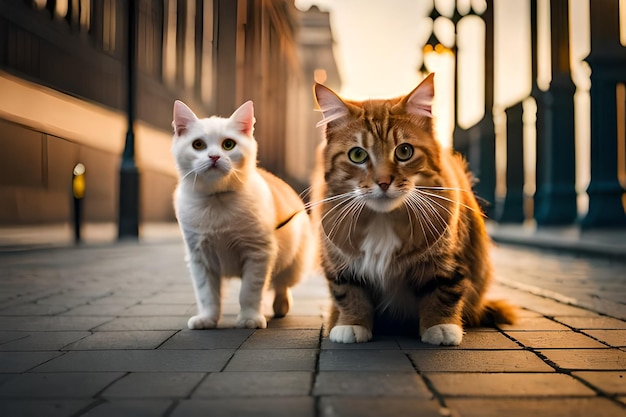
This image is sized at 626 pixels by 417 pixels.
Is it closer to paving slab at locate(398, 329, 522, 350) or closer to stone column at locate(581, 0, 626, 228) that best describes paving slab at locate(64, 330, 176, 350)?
paving slab at locate(398, 329, 522, 350)

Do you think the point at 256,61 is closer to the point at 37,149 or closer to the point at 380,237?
the point at 37,149

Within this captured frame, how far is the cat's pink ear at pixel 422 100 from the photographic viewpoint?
95.2 inches

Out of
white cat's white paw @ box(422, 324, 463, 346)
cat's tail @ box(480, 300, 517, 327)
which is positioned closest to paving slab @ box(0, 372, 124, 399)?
white cat's white paw @ box(422, 324, 463, 346)

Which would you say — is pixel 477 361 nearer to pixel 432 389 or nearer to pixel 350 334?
pixel 432 389

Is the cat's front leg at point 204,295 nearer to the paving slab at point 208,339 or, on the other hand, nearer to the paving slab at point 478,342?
the paving slab at point 208,339

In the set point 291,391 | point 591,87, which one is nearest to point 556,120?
point 591,87

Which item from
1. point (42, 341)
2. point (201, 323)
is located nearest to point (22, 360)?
point (42, 341)

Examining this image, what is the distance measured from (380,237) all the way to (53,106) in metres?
10.4

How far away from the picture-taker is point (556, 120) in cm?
1026

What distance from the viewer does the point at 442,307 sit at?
2443mm

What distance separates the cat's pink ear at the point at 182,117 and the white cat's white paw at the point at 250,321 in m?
0.84

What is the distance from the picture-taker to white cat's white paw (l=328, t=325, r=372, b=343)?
94.7 inches

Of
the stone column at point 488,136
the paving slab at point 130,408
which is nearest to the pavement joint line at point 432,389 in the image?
the paving slab at point 130,408

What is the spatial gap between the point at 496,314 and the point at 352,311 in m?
0.75
